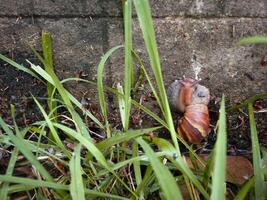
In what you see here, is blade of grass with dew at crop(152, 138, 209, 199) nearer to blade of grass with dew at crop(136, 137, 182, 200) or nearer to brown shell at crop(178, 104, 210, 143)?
blade of grass with dew at crop(136, 137, 182, 200)

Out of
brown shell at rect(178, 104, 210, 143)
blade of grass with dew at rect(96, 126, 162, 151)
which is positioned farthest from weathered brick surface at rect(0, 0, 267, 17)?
blade of grass with dew at rect(96, 126, 162, 151)

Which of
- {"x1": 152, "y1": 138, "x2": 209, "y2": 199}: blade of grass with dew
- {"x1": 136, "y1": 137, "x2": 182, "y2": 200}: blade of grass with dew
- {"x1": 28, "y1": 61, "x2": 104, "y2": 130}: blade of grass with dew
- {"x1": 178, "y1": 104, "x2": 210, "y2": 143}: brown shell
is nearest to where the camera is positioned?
{"x1": 136, "y1": 137, "x2": 182, "y2": 200}: blade of grass with dew

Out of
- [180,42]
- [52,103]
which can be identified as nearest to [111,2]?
[180,42]

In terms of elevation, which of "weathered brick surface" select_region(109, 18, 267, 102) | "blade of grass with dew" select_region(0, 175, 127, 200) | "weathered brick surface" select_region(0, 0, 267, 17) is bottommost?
"blade of grass with dew" select_region(0, 175, 127, 200)

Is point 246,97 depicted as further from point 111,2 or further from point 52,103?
point 52,103

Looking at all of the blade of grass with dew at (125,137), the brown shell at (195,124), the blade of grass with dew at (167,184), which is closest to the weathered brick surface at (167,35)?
the brown shell at (195,124)

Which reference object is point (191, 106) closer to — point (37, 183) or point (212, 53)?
point (212, 53)

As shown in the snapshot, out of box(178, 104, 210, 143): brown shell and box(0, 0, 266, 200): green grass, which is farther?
box(178, 104, 210, 143): brown shell

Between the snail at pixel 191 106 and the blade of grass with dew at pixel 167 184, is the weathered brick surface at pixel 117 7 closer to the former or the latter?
the snail at pixel 191 106

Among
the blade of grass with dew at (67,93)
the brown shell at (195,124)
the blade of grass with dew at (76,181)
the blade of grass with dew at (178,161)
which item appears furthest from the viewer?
the brown shell at (195,124)
